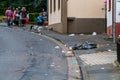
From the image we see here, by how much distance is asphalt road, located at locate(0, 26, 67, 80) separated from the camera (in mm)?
13773

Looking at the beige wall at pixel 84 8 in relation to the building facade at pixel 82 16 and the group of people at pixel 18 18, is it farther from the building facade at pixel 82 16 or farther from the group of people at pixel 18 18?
the group of people at pixel 18 18

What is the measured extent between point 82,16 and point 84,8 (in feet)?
1.62

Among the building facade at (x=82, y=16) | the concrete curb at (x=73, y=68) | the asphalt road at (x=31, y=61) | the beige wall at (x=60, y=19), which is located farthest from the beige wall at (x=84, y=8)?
the concrete curb at (x=73, y=68)

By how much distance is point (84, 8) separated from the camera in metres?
30.9

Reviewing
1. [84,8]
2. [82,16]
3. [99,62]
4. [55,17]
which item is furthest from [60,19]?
[99,62]

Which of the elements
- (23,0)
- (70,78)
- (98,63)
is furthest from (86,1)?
(23,0)

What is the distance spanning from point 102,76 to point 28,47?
858 centimetres

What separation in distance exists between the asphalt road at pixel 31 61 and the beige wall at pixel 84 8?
24.1ft

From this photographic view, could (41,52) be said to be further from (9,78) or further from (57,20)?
(57,20)

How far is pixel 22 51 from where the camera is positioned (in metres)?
19.8

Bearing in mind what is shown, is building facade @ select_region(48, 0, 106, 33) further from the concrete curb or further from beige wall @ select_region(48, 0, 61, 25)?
the concrete curb

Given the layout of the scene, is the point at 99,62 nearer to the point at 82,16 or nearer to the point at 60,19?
the point at 82,16

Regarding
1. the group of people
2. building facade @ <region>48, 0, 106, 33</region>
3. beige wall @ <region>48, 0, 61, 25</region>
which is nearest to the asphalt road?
building facade @ <region>48, 0, 106, 33</region>

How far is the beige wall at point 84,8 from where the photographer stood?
101 feet
